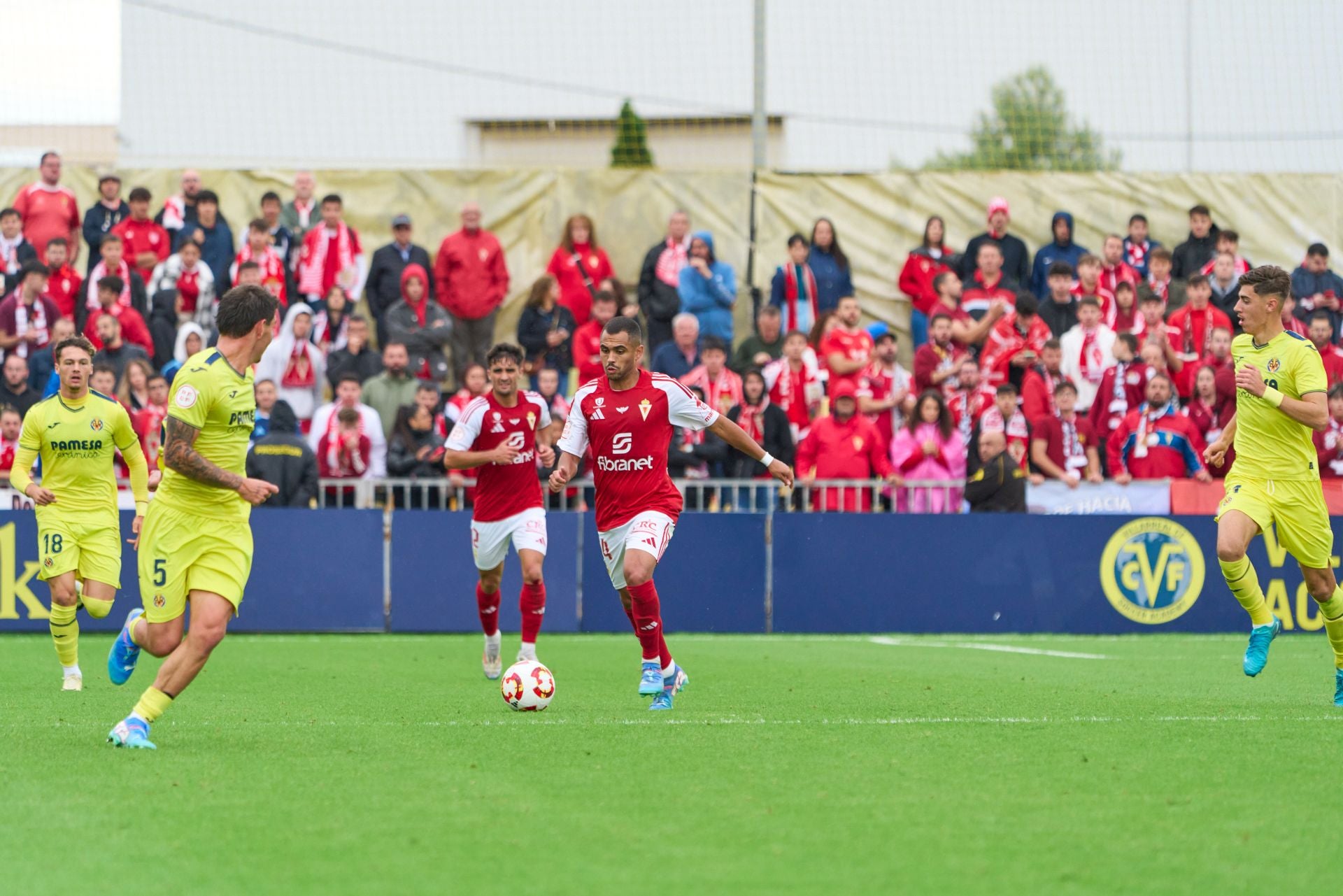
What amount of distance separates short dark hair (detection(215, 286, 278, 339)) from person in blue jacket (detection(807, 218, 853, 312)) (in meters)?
13.2

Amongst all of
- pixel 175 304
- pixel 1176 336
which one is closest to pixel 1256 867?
pixel 1176 336

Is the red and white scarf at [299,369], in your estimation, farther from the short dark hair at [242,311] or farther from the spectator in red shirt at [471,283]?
the short dark hair at [242,311]

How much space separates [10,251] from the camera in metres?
20.2

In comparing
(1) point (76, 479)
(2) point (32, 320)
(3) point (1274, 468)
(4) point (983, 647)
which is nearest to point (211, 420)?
(1) point (76, 479)

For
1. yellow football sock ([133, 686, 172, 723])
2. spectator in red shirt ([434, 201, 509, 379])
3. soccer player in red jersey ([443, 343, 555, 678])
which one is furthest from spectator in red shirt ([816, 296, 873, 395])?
yellow football sock ([133, 686, 172, 723])

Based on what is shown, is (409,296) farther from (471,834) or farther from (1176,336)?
(471,834)

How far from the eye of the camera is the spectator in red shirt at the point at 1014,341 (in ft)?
64.6

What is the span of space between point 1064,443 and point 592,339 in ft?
18.7

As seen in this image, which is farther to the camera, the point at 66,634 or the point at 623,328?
the point at 66,634

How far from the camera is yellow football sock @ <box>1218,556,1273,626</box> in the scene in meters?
10.1

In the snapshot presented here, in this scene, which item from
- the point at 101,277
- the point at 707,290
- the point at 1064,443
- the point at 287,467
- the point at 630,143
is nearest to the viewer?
the point at 287,467

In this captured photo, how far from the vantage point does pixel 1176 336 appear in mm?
19953

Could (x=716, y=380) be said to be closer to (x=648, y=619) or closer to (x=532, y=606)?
(x=532, y=606)

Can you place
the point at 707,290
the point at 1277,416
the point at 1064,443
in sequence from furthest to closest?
the point at 707,290, the point at 1064,443, the point at 1277,416
